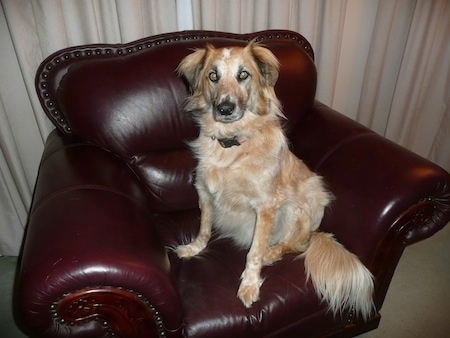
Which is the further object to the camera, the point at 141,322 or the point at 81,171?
the point at 81,171

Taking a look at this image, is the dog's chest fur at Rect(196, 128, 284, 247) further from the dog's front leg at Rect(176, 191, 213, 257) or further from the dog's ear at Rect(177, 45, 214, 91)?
the dog's ear at Rect(177, 45, 214, 91)

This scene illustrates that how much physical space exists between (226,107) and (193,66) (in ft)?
1.05

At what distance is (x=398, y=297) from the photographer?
6.48 feet

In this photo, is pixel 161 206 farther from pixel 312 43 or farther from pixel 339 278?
pixel 312 43

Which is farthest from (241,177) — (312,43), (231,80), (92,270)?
(312,43)

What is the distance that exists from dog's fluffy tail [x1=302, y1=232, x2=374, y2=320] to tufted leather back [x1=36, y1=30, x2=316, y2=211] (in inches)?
31.5

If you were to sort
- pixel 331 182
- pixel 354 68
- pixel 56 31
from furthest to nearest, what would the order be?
1. pixel 354 68
2. pixel 56 31
3. pixel 331 182

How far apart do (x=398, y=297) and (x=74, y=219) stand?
6.25ft

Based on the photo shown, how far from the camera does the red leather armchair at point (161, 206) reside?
38.9 inches

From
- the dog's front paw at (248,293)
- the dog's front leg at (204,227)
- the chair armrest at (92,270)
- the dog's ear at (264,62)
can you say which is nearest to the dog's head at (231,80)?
Answer: the dog's ear at (264,62)

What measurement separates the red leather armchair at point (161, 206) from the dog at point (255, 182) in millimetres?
68

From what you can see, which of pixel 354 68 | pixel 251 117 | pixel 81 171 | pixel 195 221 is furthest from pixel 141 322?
pixel 354 68

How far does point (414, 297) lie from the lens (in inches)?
77.5

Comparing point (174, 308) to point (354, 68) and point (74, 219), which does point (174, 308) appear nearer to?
point (74, 219)
